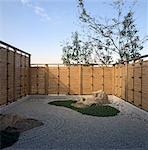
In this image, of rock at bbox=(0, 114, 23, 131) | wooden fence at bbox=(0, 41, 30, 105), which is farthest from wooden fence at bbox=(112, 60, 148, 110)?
wooden fence at bbox=(0, 41, 30, 105)

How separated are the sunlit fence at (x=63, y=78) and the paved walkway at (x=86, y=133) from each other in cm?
243

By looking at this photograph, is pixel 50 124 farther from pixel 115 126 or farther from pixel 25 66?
pixel 25 66

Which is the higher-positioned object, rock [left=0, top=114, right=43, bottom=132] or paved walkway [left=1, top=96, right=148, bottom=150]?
rock [left=0, top=114, right=43, bottom=132]

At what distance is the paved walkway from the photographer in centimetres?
580

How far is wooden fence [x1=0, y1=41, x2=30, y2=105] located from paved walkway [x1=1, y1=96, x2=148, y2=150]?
2.28 m

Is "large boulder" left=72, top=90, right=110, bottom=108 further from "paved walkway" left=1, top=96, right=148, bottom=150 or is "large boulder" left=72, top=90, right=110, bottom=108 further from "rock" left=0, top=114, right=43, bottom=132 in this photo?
"rock" left=0, top=114, right=43, bottom=132

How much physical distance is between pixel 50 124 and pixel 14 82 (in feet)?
16.3

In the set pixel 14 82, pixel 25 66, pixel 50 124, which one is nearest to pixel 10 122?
pixel 50 124

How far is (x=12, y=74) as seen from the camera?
482 inches

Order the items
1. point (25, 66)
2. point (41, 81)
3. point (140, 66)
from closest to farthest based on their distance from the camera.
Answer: point (140, 66)
point (25, 66)
point (41, 81)

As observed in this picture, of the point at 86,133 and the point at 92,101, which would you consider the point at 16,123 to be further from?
the point at 92,101

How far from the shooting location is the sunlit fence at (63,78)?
11461 millimetres

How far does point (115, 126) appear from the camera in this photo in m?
8.02

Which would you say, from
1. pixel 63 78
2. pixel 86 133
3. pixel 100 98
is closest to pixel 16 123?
pixel 86 133
